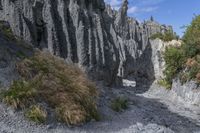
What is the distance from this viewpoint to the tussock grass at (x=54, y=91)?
14758 millimetres

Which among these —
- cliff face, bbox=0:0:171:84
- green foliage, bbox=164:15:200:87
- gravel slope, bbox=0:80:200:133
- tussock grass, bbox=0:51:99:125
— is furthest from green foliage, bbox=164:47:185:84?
tussock grass, bbox=0:51:99:125

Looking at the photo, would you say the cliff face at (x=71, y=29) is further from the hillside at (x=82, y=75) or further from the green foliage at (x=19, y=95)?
the green foliage at (x=19, y=95)

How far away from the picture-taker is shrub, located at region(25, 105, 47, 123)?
1429 centimetres

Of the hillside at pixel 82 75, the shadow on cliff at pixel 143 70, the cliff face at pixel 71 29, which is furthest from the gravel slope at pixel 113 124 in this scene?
the shadow on cliff at pixel 143 70

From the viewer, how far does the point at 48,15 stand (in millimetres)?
32000

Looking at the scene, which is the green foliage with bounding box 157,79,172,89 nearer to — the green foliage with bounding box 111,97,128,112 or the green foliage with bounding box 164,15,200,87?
the green foliage with bounding box 164,15,200,87

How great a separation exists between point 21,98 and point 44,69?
108 inches

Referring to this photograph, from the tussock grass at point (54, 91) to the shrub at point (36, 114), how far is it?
315 millimetres

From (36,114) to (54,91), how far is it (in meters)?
1.79

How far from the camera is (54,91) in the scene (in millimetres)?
15875

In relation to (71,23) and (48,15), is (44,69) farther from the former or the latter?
(71,23)

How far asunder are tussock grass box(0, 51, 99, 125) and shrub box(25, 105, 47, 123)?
31cm

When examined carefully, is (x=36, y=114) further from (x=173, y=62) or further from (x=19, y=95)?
(x=173, y=62)

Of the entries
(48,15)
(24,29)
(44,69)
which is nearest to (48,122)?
(44,69)
